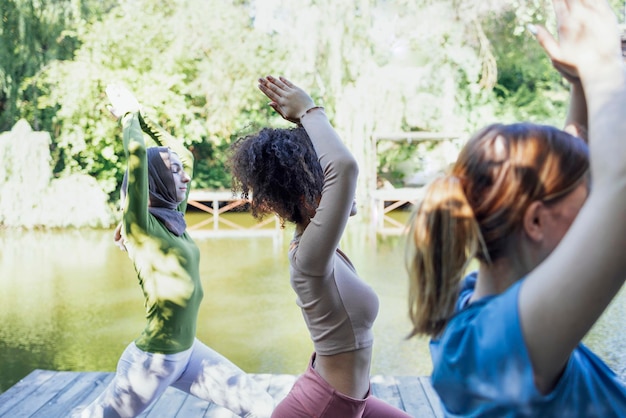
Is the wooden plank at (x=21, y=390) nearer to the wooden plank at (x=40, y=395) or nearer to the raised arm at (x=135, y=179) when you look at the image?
the wooden plank at (x=40, y=395)

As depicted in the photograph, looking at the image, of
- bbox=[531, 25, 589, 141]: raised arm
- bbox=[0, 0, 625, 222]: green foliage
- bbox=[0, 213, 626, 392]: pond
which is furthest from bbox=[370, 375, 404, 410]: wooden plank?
bbox=[0, 0, 625, 222]: green foliage

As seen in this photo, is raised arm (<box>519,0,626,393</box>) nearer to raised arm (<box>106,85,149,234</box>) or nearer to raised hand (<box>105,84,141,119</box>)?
raised arm (<box>106,85,149,234</box>)

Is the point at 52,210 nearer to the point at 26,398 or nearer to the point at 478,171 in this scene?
the point at 26,398

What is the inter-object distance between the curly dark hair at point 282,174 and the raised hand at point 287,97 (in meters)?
0.21

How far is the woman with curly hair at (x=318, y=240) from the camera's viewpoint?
1.50 meters

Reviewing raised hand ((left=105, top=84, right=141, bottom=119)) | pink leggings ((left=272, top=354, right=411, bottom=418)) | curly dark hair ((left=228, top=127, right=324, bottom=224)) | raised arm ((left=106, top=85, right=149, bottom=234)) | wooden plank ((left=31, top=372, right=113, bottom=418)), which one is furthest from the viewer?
wooden plank ((left=31, top=372, right=113, bottom=418))

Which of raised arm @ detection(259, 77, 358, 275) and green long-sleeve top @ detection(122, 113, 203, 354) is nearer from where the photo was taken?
raised arm @ detection(259, 77, 358, 275)

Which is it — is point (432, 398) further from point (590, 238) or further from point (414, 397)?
point (590, 238)

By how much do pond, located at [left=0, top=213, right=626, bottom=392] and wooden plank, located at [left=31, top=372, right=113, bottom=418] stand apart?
1.68 metres

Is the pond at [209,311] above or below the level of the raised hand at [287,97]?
below

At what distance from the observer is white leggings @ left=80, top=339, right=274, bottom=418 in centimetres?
228

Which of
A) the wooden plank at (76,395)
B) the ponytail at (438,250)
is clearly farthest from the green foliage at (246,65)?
the ponytail at (438,250)

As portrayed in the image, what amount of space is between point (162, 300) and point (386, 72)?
468 inches

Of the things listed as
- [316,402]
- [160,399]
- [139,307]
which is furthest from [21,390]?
[139,307]
